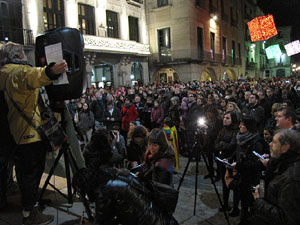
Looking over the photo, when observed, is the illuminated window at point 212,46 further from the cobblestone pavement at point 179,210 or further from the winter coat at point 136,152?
the winter coat at point 136,152

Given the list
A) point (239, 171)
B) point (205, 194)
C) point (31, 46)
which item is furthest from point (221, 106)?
point (31, 46)

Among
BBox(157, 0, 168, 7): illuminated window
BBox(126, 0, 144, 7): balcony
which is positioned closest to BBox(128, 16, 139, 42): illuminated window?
BBox(126, 0, 144, 7): balcony

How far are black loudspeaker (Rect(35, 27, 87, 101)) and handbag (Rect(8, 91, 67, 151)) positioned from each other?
30 centimetres

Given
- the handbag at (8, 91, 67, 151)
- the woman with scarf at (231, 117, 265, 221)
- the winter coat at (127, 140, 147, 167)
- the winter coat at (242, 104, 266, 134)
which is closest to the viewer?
the handbag at (8, 91, 67, 151)

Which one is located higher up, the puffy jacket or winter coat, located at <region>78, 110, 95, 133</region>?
the puffy jacket

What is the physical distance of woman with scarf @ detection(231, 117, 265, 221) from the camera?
11.3 feet

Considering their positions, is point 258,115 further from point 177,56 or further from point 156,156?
point 177,56

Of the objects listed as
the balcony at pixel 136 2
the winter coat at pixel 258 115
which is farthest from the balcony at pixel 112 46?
the winter coat at pixel 258 115

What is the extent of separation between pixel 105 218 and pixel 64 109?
1.79 meters

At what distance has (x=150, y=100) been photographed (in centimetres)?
964

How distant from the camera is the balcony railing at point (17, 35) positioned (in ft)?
45.4

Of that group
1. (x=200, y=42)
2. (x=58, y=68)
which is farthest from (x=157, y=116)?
(x=200, y=42)

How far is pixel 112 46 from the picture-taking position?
19.7m

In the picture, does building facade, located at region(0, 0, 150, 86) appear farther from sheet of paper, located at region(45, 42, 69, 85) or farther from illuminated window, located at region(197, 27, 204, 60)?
sheet of paper, located at region(45, 42, 69, 85)
